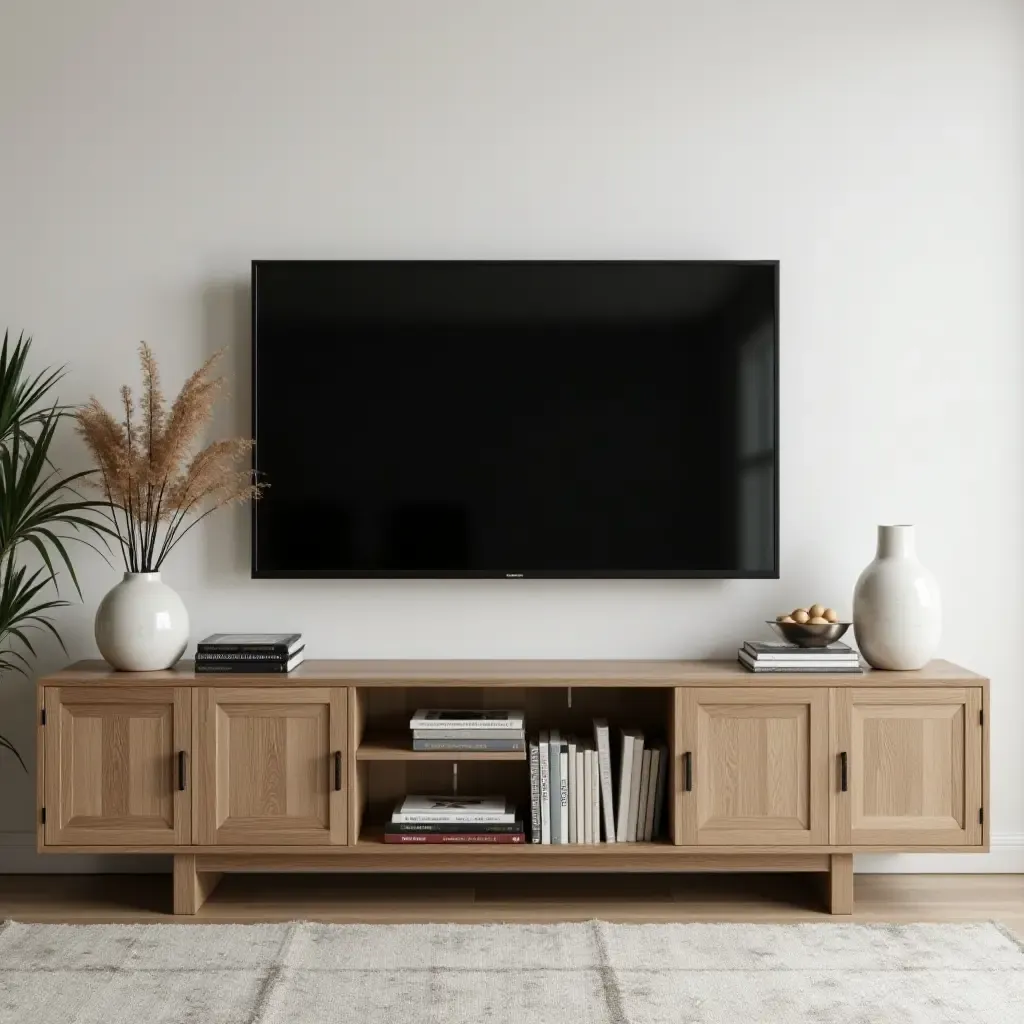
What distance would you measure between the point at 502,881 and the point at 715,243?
6.36 ft

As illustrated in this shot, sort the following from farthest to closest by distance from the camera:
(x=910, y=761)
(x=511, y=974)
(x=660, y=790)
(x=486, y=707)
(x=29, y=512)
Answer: (x=486, y=707)
(x=29, y=512)
(x=660, y=790)
(x=910, y=761)
(x=511, y=974)

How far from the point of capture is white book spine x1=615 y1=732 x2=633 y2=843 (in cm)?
291

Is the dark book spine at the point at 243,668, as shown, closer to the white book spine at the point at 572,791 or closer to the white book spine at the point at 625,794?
the white book spine at the point at 572,791

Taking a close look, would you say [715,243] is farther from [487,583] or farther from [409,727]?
[409,727]

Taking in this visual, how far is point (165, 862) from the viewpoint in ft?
10.5

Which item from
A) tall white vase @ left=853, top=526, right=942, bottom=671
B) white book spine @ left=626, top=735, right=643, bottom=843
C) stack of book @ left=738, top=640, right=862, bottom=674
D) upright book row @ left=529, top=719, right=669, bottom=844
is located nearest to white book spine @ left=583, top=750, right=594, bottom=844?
upright book row @ left=529, top=719, right=669, bottom=844

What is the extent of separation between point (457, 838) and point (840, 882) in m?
1.01

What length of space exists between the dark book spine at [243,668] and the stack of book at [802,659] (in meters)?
1.25

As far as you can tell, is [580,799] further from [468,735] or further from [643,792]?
[468,735]

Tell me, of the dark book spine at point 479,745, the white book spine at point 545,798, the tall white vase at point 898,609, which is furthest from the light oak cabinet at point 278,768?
the tall white vase at point 898,609

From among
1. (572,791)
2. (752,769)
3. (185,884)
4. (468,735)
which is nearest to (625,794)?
(572,791)

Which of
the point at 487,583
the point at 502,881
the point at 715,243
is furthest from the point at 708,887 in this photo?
the point at 715,243

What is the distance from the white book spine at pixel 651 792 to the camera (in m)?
2.92

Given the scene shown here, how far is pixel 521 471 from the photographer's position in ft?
10.3
